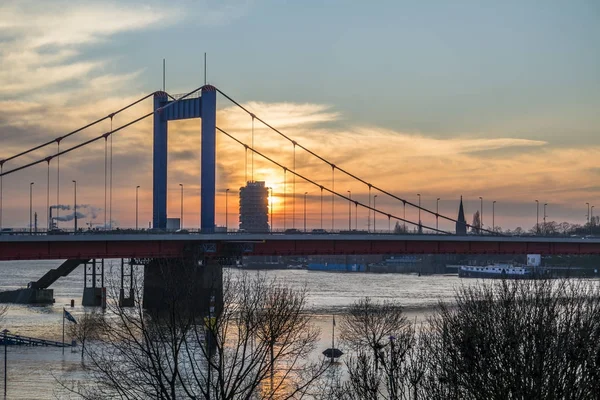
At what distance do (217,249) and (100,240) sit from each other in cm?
1509

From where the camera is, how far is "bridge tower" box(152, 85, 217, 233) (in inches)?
3344

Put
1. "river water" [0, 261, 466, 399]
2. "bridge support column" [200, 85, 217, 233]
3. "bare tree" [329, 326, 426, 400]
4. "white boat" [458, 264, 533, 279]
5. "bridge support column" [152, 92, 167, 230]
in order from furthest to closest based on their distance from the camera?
"white boat" [458, 264, 533, 279]
"bridge support column" [152, 92, 167, 230]
"bridge support column" [200, 85, 217, 233]
"river water" [0, 261, 466, 399]
"bare tree" [329, 326, 426, 400]

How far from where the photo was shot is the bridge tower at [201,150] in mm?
84938

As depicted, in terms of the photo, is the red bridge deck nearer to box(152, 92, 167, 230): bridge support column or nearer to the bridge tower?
the bridge tower

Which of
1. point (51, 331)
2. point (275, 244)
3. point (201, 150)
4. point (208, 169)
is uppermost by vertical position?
point (201, 150)

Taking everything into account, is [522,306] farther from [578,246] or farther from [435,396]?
[578,246]

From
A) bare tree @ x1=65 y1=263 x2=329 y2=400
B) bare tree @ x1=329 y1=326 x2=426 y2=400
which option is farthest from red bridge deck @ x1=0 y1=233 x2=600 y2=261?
bare tree @ x1=329 y1=326 x2=426 y2=400

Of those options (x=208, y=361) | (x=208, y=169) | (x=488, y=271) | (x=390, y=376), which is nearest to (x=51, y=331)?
(x=208, y=169)

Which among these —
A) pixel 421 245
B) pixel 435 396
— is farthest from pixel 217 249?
pixel 435 396

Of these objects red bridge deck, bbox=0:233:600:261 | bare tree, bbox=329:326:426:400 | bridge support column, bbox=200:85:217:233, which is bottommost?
bare tree, bbox=329:326:426:400

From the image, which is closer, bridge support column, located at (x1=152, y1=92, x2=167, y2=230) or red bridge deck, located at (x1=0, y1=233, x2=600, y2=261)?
red bridge deck, located at (x1=0, y1=233, x2=600, y2=261)

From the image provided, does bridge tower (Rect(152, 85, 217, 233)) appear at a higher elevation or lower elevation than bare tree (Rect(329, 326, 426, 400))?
higher

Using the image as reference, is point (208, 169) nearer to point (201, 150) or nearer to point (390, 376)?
point (201, 150)

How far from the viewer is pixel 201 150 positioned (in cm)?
8588
